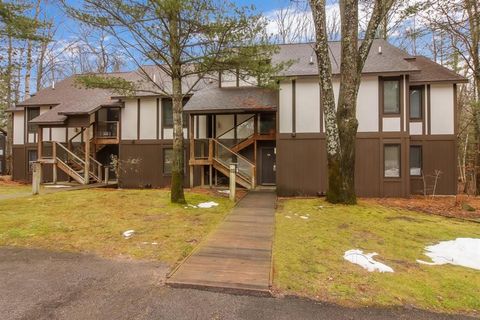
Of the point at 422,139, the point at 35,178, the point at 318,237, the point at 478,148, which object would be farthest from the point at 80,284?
the point at 478,148

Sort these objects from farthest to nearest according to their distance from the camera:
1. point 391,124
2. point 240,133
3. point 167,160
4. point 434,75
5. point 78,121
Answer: point 167,160, point 78,121, point 240,133, point 434,75, point 391,124

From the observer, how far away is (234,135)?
1566 cm

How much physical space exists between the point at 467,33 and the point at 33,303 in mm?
18286

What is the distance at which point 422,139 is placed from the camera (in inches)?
561

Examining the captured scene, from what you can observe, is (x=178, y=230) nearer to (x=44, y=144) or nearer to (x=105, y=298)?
(x=105, y=298)

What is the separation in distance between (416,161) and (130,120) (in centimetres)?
1486

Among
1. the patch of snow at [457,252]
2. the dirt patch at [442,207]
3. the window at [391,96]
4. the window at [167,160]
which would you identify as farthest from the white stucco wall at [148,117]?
the patch of snow at [457,252]

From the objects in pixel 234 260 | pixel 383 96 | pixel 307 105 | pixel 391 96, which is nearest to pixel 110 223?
pixel 234 260

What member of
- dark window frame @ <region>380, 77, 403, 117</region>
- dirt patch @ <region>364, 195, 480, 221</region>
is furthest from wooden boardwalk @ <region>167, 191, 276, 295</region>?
dark window frame @ <region>380, 77, 403, 117</region>

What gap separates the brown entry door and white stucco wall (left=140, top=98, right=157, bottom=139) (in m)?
6.18

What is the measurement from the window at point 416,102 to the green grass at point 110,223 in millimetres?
10091

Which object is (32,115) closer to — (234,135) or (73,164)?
(73,164)

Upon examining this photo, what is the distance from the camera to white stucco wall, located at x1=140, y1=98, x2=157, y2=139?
55.3 ft

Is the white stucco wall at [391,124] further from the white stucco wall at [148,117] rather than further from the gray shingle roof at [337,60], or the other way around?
the white stucco wall at [148,117]
